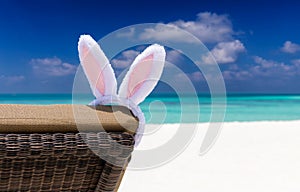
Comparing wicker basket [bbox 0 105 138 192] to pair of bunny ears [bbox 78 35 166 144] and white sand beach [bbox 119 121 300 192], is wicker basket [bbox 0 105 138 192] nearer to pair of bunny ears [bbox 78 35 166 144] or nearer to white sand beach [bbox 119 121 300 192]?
pair of bunny ears [bbox 78 35 166 144]

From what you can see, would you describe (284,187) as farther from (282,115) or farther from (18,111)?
(282,115)

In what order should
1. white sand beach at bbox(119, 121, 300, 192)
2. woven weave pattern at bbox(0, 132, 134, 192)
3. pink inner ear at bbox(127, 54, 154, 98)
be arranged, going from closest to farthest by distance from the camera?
woven weave pattern at bbox(0, 132, 134, 192), pink inner ear at bbox(127, 54, 154, 98), white sand beach at bbox(119, 121, 300, 192)

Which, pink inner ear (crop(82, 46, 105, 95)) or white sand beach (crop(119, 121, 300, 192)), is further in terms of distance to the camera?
white sand beach (crop(119, 121, 300, 192))

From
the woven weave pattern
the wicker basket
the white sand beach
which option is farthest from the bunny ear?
the white sand beach

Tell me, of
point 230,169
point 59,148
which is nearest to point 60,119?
point 59,148

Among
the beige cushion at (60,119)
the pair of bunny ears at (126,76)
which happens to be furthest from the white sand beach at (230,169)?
the beige cushion at (60,119)

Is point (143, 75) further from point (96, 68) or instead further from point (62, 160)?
point (62, 160)

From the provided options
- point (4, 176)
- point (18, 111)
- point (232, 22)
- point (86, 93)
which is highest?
point (232, 22)

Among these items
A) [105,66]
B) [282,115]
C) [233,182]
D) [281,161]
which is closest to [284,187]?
[233,182]
